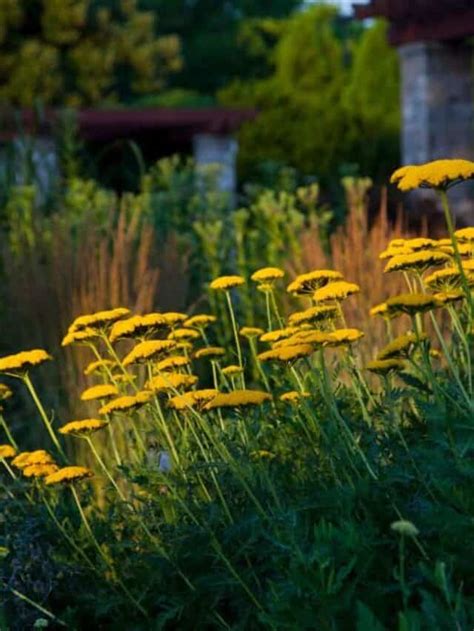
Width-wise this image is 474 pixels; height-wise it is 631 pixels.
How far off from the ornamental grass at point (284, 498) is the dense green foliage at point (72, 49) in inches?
900

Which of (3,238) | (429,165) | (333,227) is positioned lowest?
(333,227)

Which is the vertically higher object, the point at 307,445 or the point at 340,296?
the point at 340,296

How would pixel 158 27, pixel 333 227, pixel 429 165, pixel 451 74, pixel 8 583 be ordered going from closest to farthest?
pixel 429 165, pixel 8 583, pixel 333 227, pixel 451 74, pixel 158 27

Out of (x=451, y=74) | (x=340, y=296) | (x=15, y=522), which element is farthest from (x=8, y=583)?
(x=451, y=74)

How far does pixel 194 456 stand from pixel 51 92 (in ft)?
79.4

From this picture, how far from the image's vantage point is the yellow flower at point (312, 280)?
4000 millimetres

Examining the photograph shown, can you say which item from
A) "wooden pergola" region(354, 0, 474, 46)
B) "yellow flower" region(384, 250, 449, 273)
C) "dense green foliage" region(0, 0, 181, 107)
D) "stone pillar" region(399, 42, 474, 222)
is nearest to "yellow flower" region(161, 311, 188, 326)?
"yellow flower" region(384, 250, 449, 273)

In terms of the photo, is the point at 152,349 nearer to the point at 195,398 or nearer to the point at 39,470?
the point at 195,398

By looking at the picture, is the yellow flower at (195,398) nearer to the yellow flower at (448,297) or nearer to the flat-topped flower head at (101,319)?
the flat-topped flower head at (101,319)

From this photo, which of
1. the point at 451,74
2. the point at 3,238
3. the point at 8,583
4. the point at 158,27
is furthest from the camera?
the point at 158,27

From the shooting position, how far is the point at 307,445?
4.27 m

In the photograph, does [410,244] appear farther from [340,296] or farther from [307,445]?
[307,445]

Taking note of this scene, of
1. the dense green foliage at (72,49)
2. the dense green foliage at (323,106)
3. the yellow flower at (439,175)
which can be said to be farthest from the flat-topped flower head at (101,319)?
the dense green foliage at (72,49)

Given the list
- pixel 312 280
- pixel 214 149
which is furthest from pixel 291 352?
pixel 214 149
